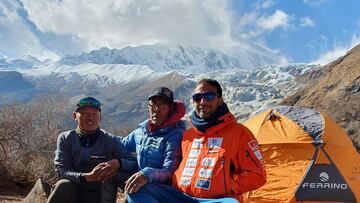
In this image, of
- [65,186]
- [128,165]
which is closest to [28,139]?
[128,165]

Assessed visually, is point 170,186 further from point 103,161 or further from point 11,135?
point 11,135

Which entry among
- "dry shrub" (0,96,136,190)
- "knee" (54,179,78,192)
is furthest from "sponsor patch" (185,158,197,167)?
"dry shrub" (0,96,136,190)

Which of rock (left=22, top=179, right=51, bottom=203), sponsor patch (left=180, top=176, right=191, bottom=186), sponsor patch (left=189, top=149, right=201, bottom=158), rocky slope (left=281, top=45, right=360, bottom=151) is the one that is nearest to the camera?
sponsor patch (left=180, top=176, right=191, bottom=186)

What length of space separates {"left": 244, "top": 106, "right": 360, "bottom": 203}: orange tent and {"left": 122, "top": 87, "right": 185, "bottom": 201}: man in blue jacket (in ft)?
9.17

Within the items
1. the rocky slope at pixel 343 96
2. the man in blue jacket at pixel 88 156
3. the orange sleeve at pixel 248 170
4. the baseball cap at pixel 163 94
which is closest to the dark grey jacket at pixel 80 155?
the man in blue jacket at pixel 88 156

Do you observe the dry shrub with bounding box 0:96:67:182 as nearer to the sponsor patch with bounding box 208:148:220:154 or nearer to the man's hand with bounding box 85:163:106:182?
the man's hand with bounding box 85:163:106:182

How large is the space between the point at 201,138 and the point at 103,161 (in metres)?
1.24

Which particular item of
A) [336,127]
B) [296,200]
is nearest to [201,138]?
[296,200]

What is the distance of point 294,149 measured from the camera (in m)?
7.80

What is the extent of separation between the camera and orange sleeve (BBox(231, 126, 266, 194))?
14.9 feet

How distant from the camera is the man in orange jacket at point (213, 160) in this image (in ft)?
15.0

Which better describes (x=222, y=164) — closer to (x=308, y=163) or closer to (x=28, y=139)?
(x=308, y=163)

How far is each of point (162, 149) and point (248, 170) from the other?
110 cm

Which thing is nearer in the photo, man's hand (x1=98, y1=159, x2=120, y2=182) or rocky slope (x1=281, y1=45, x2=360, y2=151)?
man's hand (x1=98, y1=159, x2=120, y2=182)
